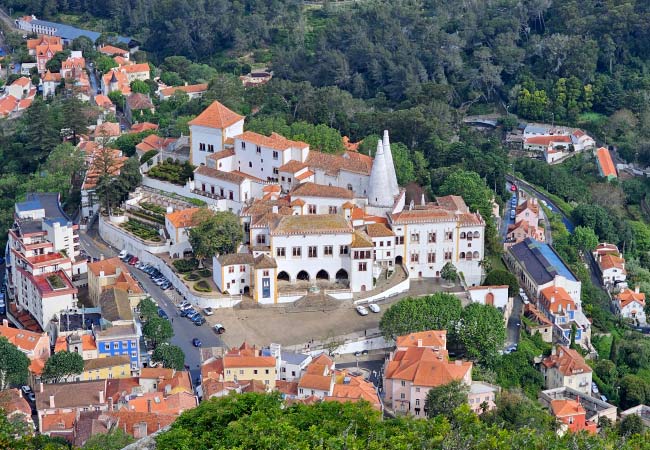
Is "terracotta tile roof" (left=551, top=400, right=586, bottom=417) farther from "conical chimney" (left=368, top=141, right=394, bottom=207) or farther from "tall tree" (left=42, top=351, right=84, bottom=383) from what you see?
"tall tree" (left=42, top=351, right=84, bottom=383)

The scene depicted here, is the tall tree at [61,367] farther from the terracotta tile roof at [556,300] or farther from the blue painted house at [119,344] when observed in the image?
the terracotta tile roof at [556,300]

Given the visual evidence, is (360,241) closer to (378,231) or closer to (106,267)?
(378,231)

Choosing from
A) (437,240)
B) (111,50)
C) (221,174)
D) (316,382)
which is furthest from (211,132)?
(111,50)

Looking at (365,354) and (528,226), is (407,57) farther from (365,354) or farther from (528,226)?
(365,354)

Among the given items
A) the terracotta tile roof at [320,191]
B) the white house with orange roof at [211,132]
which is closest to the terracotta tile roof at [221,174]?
the white house with orange roof at [211,132]

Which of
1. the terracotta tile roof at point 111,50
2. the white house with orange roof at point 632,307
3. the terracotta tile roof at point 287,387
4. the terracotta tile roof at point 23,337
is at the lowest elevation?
the white house with orange roof at point 632,307

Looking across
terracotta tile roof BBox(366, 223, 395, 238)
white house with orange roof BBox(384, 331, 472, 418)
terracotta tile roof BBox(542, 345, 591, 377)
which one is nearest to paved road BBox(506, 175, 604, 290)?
terracotta tile roof BBox(542, 345, 591, 377)

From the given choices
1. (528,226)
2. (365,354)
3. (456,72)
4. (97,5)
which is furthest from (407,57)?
(365,354)
